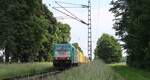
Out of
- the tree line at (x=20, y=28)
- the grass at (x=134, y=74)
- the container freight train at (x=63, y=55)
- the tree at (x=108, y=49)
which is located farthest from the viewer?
the tree at (x=108, y=49)

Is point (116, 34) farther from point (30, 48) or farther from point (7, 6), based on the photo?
point (7, 6)

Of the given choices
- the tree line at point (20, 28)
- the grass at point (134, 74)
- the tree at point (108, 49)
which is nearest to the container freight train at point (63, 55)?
the grass at point (134, 74)

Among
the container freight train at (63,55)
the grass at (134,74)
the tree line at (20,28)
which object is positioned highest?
the tree line at (20,28)

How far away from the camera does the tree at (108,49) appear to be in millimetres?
165062

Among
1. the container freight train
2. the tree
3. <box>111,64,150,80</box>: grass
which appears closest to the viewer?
<box>111,64,150,80</box>: grass

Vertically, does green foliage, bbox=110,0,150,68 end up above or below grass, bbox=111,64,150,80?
above

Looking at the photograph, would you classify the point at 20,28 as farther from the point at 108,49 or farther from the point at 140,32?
the point at 108,49

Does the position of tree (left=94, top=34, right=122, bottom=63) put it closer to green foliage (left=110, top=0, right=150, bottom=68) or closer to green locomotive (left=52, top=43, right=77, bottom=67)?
green foliage (left=110, top=0, right=150, bottom=68)

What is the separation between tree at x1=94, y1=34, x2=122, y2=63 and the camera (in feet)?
542

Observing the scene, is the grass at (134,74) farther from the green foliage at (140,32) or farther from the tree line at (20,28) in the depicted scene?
the tree line at (20,28)

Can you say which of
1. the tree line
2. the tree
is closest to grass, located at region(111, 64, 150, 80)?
the tree line

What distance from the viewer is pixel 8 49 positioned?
2714 inches

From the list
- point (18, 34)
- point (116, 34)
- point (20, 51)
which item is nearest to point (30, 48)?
point (20, 51)

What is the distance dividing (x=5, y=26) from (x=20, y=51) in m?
8.59
